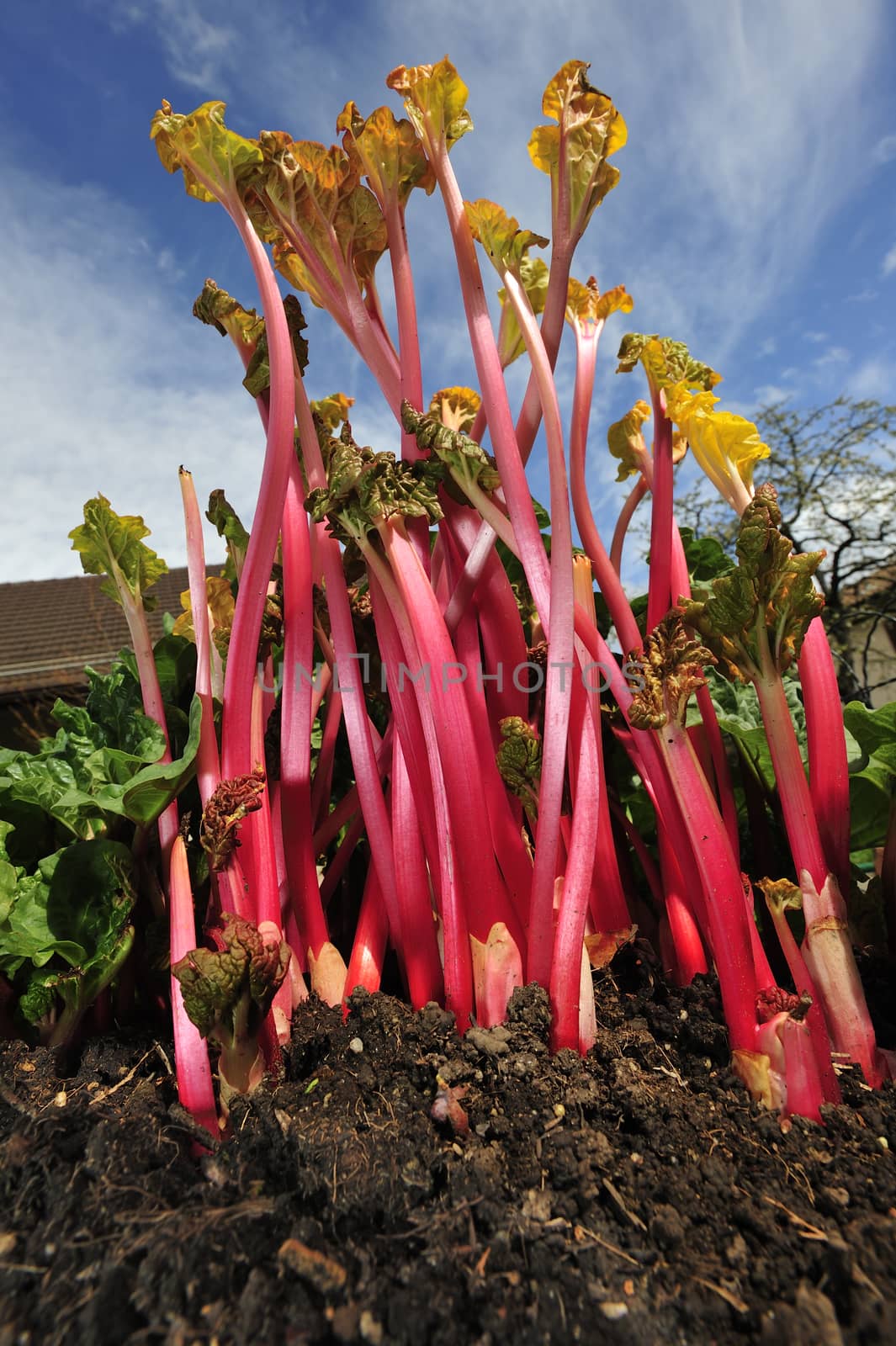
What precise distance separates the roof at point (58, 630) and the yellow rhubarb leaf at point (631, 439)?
11118mm

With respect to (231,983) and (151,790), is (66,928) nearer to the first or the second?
(151,790)

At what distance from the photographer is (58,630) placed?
56.2 ft

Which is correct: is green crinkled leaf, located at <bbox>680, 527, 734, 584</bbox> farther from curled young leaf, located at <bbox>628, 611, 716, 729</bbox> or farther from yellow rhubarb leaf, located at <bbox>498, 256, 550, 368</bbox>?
curled young leaf, located at <bbox>628, 611, 716, 729</bbox>

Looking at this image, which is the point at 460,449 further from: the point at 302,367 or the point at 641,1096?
the point at 641,1096

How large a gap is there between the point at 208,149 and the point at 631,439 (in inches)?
45.8

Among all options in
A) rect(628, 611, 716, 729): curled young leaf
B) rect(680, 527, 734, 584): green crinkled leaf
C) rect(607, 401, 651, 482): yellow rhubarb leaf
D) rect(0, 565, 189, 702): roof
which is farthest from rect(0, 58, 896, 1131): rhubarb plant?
rect(0, 565, 189, 702): roof

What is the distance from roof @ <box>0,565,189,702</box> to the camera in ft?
41.3

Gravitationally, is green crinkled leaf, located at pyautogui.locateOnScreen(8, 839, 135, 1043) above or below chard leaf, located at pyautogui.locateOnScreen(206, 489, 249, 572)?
below

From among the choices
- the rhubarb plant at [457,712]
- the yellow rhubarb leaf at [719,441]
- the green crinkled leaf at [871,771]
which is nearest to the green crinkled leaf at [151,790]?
the rhubarb plant at [457,712]

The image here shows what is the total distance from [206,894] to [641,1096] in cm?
106

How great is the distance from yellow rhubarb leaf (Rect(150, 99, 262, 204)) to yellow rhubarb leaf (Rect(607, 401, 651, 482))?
1.03 m

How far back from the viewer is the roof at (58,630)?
1259 cm

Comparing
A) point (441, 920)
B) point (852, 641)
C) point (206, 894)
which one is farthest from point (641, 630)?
point (852, 641)

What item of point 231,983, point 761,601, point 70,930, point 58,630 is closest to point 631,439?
point 761,601
